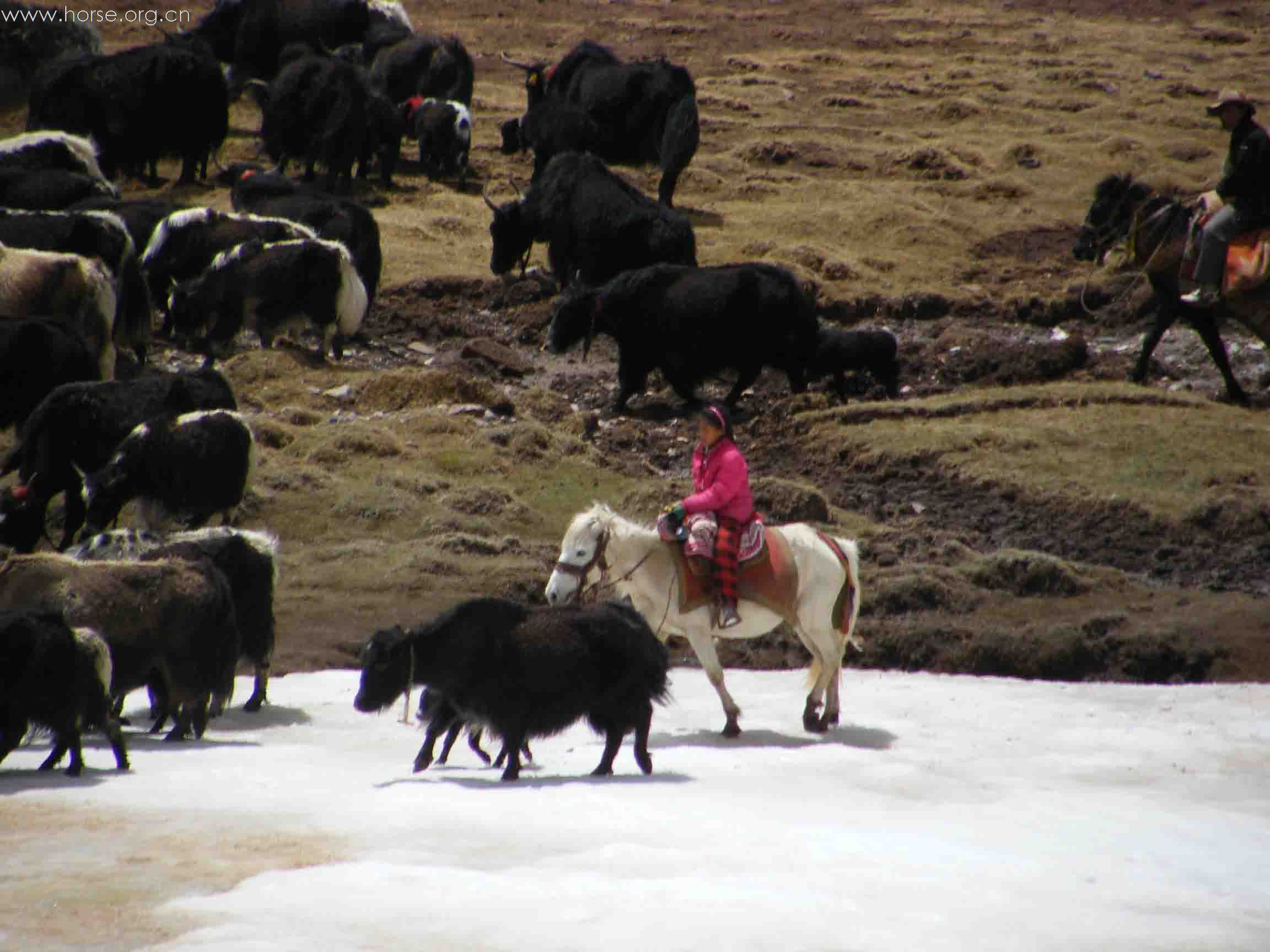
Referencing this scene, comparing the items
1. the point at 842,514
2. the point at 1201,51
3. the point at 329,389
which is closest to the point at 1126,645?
the point at 842,514

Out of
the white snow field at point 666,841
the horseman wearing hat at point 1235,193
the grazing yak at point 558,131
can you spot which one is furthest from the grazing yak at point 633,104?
the white snow field at point 666,841

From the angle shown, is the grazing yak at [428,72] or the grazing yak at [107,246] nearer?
the grazing yak at [107,246]

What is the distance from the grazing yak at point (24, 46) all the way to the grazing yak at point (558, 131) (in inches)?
269

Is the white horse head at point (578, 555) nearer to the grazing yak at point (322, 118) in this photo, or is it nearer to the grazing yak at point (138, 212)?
the grazing yak at point (138, 212)

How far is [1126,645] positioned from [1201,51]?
2644 cm

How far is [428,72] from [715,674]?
20.7 m

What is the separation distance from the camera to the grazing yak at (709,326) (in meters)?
16.1

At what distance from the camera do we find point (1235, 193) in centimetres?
1515

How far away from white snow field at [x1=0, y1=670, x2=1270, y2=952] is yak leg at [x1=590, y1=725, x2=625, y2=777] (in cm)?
15

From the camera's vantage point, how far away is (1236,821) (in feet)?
23.3

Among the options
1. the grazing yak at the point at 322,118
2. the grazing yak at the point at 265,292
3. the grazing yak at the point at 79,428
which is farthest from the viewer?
the grazing yak at the point at 322,118

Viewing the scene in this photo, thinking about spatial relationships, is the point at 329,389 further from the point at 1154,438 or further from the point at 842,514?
the point at 1154,438

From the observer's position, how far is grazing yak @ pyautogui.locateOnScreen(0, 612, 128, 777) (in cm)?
685

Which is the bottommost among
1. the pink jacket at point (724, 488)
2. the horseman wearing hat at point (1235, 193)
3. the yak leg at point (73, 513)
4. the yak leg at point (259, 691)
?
the yak leg at point (73, 513)
